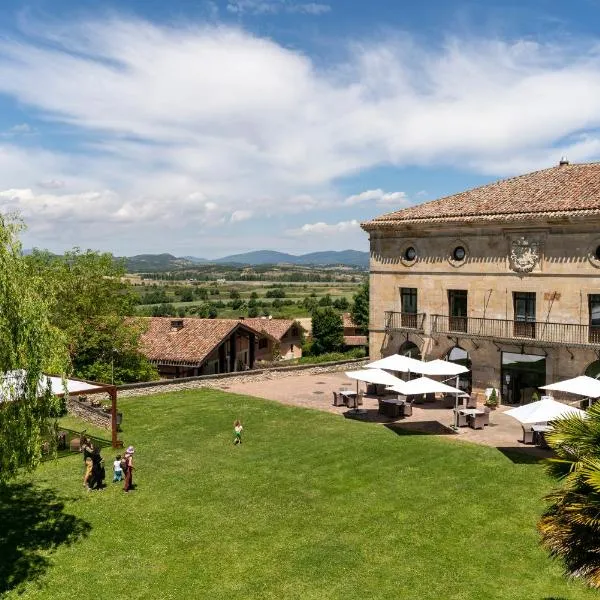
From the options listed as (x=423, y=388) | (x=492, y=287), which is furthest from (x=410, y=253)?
(x=423, y=388)

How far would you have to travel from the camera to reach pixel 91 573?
42.6ft

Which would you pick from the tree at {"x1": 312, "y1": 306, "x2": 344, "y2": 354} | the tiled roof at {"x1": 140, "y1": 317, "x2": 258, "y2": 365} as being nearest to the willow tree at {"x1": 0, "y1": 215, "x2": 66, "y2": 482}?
the tiled roof at {"x1": 140, "y1": 317, "x2": 258, "y2": 365}

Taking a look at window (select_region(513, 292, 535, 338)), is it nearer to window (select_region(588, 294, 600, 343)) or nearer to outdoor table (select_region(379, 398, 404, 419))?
window (select_region(588, 294, 600, 343))

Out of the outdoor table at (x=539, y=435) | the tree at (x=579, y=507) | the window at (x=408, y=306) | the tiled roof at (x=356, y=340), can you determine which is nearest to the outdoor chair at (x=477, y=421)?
the outdoor table at (x=539, y=435)

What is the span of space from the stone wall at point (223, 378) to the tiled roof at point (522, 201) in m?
10.6

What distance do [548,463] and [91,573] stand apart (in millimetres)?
10068

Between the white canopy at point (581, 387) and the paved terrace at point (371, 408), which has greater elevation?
the white canopy at point (581, 387)

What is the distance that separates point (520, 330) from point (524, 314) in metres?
0.83

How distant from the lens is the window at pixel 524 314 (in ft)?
91.4

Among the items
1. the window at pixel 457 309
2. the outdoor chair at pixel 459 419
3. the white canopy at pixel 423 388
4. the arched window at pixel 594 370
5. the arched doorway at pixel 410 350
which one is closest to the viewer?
the white canopy at pixel 423 388

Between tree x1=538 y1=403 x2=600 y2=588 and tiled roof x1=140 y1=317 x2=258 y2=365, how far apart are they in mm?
32586

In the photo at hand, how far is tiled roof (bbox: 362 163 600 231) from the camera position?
26.7 metres

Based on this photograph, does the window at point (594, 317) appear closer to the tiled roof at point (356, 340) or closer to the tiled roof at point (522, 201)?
the tiled roof at point (522, 201)

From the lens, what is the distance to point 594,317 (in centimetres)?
2608
